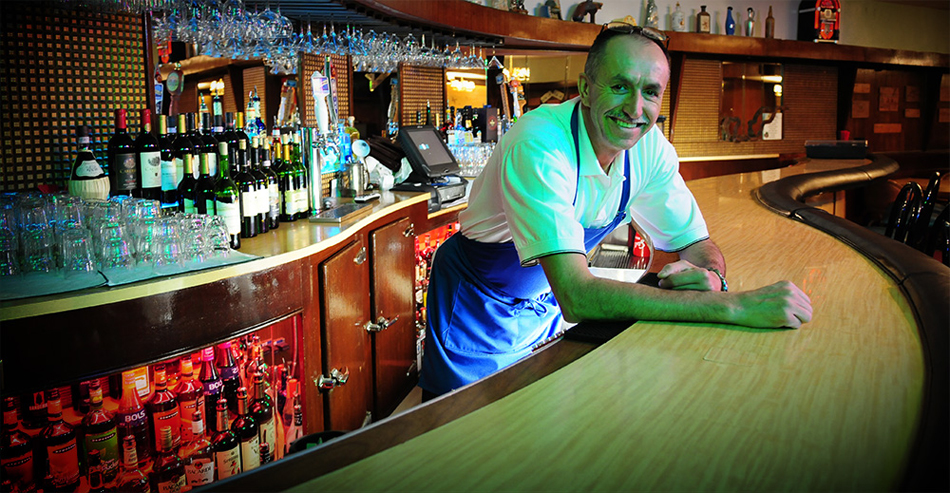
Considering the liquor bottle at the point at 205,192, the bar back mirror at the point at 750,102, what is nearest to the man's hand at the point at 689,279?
the liquor bottle at the point at 205,192

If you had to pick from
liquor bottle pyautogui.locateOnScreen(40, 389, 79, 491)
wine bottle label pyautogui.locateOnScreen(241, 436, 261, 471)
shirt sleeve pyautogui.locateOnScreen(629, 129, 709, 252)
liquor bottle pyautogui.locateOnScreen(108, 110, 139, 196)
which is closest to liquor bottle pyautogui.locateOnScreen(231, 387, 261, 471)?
wine bottle label pyautogui.locateOnScreen(241, 436, 261, 471)

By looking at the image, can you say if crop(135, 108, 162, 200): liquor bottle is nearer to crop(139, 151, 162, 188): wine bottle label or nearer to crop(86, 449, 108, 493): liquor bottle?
crop(139, 151, 162, 188): wine bottle label

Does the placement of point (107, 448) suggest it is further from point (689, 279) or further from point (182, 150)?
point (689, 279)

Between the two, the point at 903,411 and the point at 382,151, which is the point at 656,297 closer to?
the point at 903,411

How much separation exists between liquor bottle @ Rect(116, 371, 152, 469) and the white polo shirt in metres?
1.00

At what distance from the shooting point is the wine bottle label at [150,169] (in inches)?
99.7

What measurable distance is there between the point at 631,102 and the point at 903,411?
3.04 ft

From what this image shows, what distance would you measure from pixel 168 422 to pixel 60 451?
0.28 m

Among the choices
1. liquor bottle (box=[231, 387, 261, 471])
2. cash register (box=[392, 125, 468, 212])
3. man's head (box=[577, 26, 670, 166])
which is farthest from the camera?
cash register (box=[392, 125, 468, 212])

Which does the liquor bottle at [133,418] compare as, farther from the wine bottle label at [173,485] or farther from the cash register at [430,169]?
the cash register at [430,169]

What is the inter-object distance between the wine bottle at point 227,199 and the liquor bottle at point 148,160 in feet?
0.67

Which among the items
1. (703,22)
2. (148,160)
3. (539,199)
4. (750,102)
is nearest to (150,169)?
(148,160)

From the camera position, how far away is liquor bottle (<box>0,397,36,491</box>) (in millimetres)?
1794

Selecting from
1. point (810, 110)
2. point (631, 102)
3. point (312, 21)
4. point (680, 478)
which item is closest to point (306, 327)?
point (631, 102)
